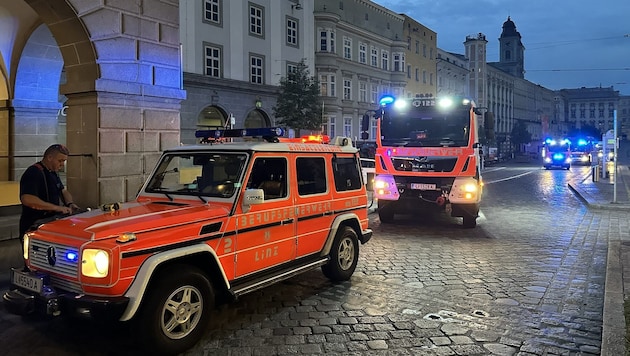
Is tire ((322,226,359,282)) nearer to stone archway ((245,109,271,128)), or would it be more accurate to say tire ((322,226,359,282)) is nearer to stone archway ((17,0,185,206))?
stone archway ((17,0,185,206))

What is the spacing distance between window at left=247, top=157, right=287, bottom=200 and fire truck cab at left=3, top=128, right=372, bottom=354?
1 cm

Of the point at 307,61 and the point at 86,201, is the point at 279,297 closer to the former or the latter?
the point at 86,201

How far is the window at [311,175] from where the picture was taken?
20.2 ft

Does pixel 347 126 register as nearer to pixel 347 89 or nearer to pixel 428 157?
pixel 347 89

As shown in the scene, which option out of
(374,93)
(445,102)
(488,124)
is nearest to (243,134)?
(445,102)

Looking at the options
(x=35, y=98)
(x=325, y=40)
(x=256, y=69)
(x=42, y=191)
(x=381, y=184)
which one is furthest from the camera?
(x=325, y=40)

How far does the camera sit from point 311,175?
638 cm

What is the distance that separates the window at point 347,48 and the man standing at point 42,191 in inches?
1526

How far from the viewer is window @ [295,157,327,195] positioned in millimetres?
6148

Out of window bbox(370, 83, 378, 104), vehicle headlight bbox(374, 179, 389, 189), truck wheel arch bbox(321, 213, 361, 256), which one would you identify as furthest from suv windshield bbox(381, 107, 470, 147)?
window bbox(370, 83, 378, 104)

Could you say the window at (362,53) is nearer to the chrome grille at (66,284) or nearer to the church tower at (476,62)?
the church tower at (476,62)

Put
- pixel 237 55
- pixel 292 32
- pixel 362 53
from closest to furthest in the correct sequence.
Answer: pixel 237 55, pixel 292 32, pixel 362 53

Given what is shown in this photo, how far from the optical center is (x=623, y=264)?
25.8 feet

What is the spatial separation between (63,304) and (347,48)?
41582 millimetres
